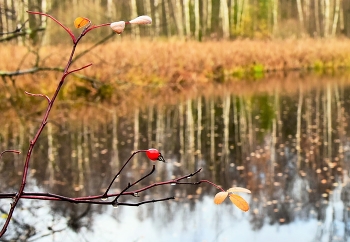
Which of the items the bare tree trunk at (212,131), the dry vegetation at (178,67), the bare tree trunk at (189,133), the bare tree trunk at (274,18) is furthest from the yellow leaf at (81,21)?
the bare tree trunk at (274,18)

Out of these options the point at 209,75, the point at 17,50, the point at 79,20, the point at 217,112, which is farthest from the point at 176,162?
the point at 209,75

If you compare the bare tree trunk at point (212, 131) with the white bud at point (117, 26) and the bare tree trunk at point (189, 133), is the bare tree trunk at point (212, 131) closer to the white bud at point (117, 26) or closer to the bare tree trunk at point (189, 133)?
the bare tree trunk at point (189, 133)

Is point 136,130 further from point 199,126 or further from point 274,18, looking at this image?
point 274,18

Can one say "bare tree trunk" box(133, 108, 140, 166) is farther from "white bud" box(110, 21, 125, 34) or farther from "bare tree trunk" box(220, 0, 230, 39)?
"bare tree trunk" box(220, 0, 230, 39)

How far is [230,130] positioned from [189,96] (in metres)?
5.96

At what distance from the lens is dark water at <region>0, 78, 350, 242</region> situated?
4922 mm

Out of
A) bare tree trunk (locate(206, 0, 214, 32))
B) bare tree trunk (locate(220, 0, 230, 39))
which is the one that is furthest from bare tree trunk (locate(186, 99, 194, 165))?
bare tree trunk (locate(206, 0, 214, 32))

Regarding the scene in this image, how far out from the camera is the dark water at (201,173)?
16.1 feet

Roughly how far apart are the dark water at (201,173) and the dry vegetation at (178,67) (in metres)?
1.73

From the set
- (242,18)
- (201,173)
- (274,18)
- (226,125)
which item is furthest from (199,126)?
(274,18)

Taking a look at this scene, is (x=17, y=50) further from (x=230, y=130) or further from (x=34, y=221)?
(x=34, y=221)

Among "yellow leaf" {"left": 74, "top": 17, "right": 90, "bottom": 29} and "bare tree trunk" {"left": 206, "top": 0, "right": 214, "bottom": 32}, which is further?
"bare tree trunk" {"left": 206, "top": 0, "right": 214, "bottom": 32}

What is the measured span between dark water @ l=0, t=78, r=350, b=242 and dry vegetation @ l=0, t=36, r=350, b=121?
1730mm

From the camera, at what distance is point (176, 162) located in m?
7.46
